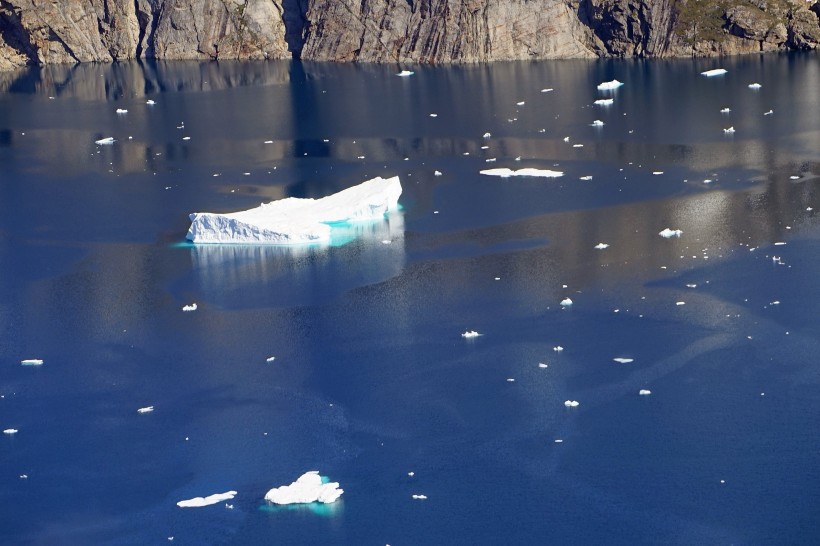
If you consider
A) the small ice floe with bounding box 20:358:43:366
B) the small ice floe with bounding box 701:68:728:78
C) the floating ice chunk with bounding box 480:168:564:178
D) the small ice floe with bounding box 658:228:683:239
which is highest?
the small ice floe with bounding box 701:68:728:78

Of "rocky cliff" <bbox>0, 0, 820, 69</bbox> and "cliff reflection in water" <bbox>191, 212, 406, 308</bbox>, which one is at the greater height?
"rocky cliff" <bbox>0, 0, 820, 69</bbox>

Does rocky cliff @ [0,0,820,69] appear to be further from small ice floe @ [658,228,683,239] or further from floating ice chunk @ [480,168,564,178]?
small ice floe @ [658,228,683,239]

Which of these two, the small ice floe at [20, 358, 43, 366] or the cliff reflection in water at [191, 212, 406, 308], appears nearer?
the small ice floe at [20, 358, 43, 366]

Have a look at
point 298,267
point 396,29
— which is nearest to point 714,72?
point 396,29

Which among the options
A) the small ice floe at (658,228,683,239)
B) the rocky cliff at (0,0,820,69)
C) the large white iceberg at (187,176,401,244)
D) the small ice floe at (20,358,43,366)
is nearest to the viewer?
the small ice floe at (20,358,43,366)

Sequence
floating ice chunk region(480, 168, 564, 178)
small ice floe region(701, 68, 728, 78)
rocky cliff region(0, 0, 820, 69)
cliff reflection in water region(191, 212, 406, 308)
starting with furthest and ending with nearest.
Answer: rocky cliff region(0, 0, 820, 69) → small ice floe region(701, 68, 728, 78) → floating ice chunk region(480, 168, 564, 178) → cliff reflection in water region(191, 212, 406, 308)

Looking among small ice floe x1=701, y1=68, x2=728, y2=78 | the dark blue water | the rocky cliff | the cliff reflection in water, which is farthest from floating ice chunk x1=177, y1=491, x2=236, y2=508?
the rocky cliff

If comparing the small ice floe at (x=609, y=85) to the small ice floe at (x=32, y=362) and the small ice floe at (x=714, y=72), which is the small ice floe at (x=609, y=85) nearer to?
the small ice floe at (x=714, y=72)

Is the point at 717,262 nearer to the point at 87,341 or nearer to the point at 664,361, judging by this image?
the point at 664,361
